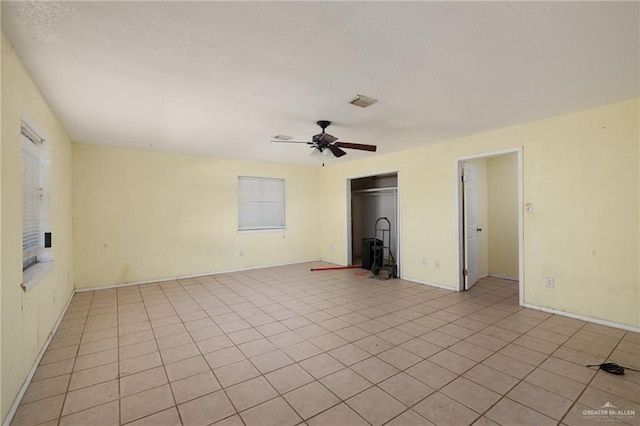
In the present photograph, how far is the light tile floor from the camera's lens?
1877 mm

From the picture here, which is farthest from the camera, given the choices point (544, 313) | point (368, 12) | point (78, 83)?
point (544, 313)

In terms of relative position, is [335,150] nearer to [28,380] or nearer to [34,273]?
[34,273]

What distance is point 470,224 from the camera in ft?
16.0

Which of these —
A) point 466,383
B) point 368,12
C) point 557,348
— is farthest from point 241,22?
point 557,348

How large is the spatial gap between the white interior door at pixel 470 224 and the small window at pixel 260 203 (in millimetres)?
3974

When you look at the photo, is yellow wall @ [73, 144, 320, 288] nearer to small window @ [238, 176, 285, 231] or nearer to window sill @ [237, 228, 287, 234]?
window sill @ [237, 228, 287, 234]

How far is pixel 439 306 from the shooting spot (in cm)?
390

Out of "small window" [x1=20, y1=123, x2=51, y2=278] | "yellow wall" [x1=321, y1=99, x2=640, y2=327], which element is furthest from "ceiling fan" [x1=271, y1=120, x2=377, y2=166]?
"small window" [x1=20, y1=123, x2=51, y2=278]

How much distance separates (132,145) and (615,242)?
6.71 meters

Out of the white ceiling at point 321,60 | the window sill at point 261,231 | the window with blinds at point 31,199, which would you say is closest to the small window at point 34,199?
the window with blinds at point 31,199

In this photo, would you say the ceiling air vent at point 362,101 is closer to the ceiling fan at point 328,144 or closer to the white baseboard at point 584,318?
the ceiling fan at point 328,144

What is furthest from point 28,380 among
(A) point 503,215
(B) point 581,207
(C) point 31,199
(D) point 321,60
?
(A) point 503,215

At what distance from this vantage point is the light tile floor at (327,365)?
1.88 meters

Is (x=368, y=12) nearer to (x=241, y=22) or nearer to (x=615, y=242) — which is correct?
(x=241, y=22)
